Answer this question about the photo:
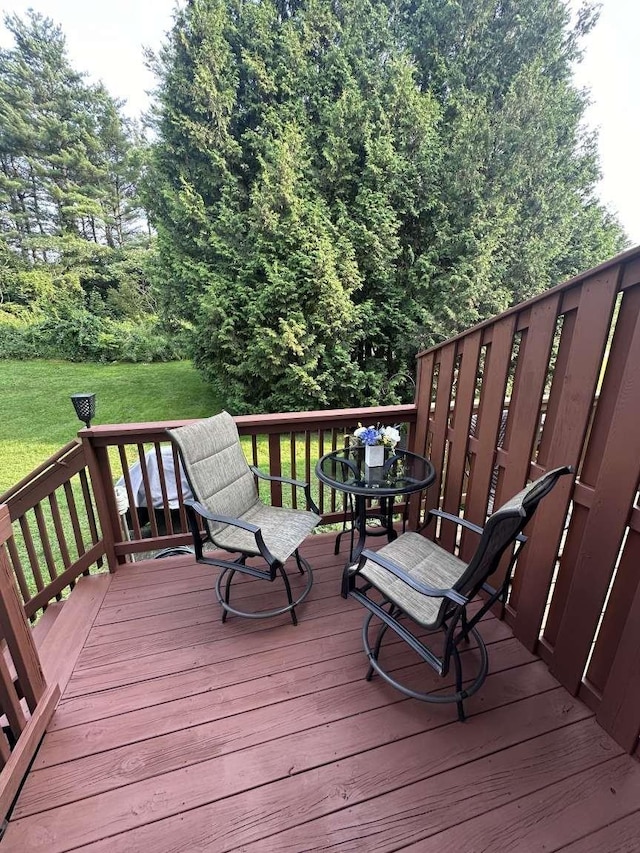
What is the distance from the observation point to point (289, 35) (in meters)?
6.05

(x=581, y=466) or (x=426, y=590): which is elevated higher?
(x=581, y=466)

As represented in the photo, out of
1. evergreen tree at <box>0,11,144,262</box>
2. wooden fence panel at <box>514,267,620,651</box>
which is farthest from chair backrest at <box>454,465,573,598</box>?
evergreen tree at <box>0,11,144,262</box>

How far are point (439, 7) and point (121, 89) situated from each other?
14242 millimetres

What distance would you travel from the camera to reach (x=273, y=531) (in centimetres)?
220

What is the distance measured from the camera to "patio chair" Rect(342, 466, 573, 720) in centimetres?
127

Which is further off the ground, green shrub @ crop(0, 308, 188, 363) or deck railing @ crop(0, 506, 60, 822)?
green shrub @ crop(0, 308, 188, 363)

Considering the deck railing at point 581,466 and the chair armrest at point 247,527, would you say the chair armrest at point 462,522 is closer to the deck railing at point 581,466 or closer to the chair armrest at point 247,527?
the deck railing at point 581,466

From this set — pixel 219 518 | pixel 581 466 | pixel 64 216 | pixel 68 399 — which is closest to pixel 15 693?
pixel 219 518

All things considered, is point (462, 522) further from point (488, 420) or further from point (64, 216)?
point (64, 216)

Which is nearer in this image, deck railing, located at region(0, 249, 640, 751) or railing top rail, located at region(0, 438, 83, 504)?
deck railing, located at region(0, 249, 640, 751)

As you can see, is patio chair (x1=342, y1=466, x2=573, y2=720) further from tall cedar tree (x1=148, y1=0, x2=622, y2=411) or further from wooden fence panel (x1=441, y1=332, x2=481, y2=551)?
tall cedar tree (x1=148, y1=0, x2=622, y2=411)

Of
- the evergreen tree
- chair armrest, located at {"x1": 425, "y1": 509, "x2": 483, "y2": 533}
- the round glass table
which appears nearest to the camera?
chair armrest, located at {"x1": 425, "y1": 509, "x2": 483, "y2": 533}

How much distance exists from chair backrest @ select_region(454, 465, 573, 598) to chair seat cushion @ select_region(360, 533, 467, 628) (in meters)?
0.21

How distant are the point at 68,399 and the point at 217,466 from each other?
8.71m
